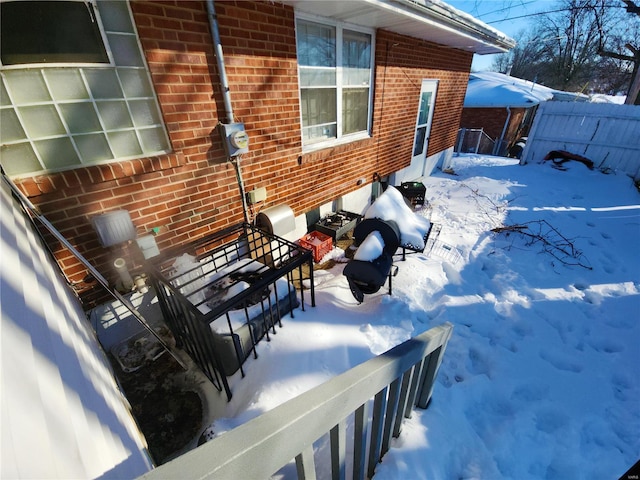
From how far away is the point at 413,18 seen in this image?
3852 millimetres

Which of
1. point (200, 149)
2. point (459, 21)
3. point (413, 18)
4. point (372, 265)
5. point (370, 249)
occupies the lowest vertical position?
point (372, 265)

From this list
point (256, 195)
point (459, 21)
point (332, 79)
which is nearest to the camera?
point (256, 195)

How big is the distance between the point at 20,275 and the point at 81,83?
6.25 ft

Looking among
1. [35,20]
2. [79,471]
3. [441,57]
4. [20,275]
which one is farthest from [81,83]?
[441,57]

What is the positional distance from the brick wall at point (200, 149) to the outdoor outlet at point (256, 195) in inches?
4.0

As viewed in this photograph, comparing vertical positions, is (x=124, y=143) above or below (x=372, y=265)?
above

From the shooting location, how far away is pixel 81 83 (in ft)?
7.16

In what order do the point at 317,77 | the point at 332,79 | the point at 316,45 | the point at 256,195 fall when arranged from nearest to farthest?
the point at 256,195
the point at 316,45
the point at 317,77
the point at 332,79

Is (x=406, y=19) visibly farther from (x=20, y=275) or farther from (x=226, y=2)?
(x=20, y=275)

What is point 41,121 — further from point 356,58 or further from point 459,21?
point 459,21

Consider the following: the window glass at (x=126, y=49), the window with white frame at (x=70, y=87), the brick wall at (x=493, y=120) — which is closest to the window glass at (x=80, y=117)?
the window with white frame at (x=70, y=87)

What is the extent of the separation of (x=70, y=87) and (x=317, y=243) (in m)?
3.20

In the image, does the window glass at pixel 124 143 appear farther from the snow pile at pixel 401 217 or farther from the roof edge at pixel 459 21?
the roof edge at pixel 459 21

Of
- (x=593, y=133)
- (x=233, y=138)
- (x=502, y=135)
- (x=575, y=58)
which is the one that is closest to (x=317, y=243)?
(x=233, y=138)
